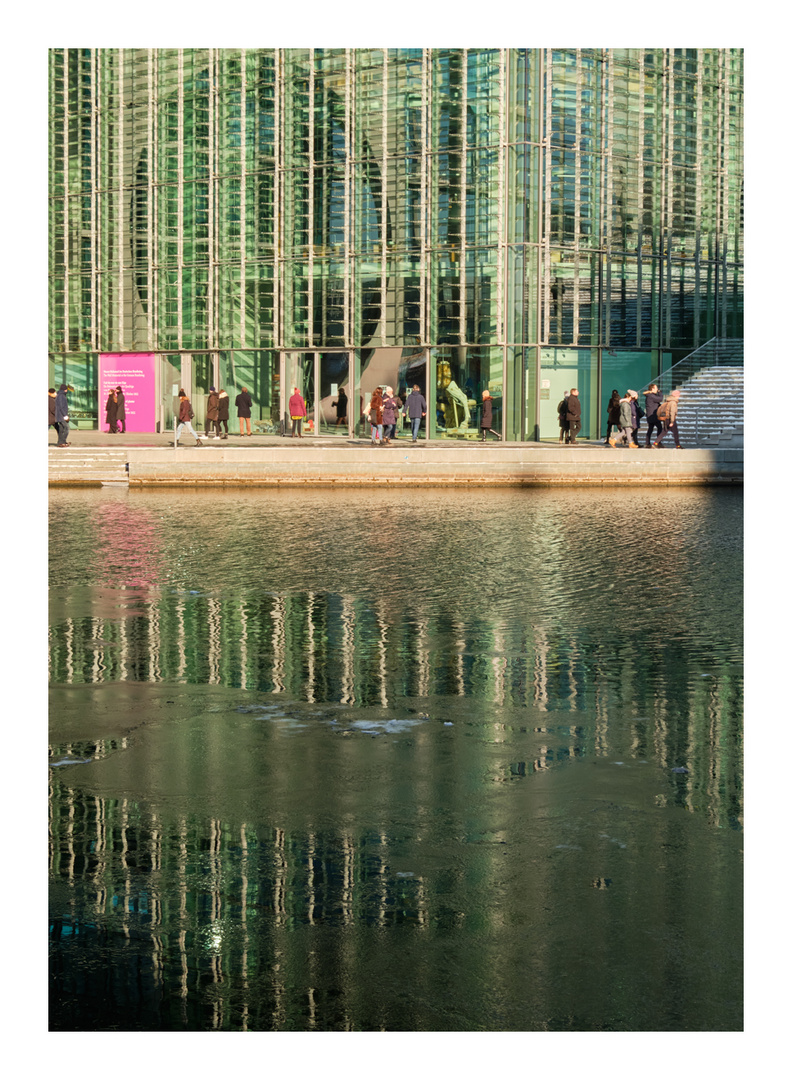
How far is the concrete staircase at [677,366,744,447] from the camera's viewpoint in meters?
35.8

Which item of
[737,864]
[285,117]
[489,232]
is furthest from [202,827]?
[285,117]

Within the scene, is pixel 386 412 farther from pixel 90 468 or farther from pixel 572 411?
pixel 90 468

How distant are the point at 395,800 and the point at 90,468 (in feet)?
75.5

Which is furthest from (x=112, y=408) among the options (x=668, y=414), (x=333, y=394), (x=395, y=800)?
(x=395, y=800)

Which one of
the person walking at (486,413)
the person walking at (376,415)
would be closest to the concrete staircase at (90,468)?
the person walking at (376,415)

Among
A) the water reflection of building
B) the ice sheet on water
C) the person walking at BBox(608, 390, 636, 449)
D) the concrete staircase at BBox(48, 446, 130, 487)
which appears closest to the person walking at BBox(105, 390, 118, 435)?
the concrete staircase at BBox(48, 446, 130, 487)

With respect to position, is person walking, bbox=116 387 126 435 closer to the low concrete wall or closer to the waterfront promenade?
the waterfront promenade

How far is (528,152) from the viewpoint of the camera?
39.8 meters

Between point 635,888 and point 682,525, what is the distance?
50.7ft

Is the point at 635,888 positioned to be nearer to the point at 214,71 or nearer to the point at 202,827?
the point at 202,827

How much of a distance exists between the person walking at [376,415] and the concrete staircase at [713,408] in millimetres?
7229

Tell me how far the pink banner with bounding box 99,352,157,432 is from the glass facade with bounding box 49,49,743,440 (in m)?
0.59

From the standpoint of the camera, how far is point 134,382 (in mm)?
49625
